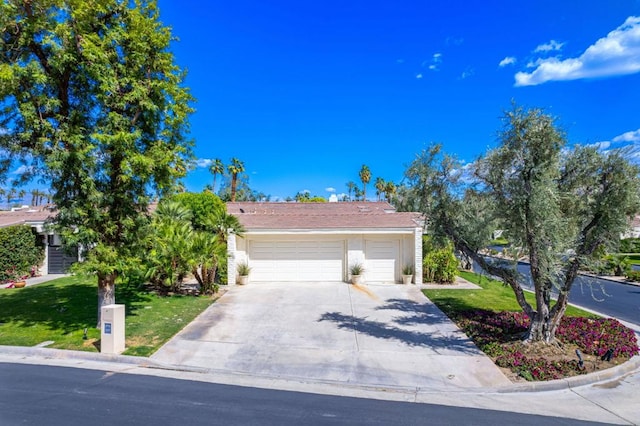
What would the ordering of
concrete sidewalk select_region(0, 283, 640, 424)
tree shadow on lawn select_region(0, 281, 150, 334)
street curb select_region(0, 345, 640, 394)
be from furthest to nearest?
tree shadow on lawn select_region(0, 281, 150, 334), street curb select_region(0, 345, 640, 394), concrete sidewalk select_region(0, 283, 640, 424)

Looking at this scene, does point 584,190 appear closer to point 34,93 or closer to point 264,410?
point 264,410

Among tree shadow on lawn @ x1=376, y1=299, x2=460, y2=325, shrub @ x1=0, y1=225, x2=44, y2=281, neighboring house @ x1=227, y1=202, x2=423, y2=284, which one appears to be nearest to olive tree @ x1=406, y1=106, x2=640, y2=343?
tree shadow on lawn @ x1=376, y1=299, x2=460, y2=325

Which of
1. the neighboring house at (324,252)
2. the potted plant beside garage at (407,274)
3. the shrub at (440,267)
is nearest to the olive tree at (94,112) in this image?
the neighboring house at (324,252)

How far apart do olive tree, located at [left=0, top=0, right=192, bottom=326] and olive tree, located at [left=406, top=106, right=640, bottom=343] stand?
6710 mm

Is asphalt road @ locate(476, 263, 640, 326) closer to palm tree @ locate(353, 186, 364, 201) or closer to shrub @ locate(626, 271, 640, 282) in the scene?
shrub @ locate(626, 271, 640, 282)

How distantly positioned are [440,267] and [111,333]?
45.5 feet

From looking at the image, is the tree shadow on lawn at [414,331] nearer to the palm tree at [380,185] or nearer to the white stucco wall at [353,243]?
the white stucco wall at [353,243]

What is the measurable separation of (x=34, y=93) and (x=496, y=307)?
14432 mm

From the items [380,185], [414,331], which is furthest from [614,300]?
[380,185]

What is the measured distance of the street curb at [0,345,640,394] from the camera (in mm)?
6641

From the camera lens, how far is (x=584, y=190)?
7840 mm

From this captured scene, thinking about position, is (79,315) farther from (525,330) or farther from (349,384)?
(525,330)

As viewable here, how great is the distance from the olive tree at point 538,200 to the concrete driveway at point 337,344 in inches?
90.9

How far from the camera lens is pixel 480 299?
1369cm
